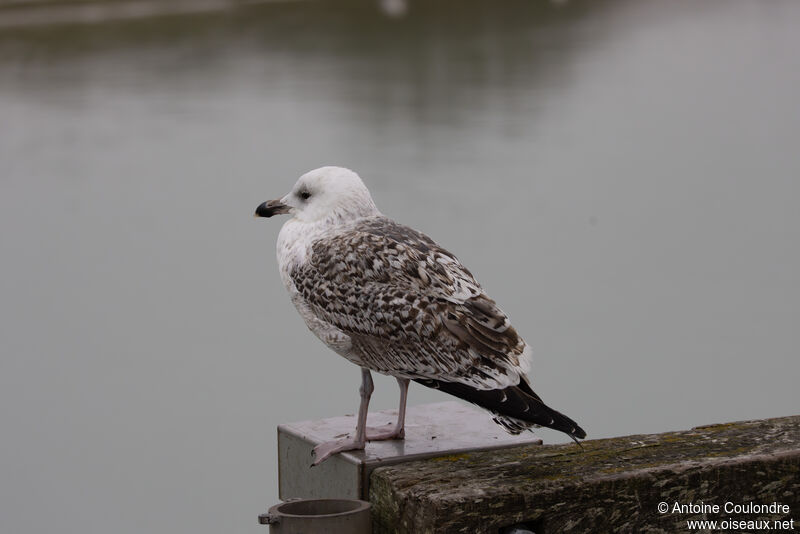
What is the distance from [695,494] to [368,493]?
107cm

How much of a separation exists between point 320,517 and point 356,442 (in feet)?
1.25

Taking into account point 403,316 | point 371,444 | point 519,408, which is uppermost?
point 403,316

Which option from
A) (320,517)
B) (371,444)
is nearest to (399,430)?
(371,444)

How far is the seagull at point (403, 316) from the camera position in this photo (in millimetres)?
3826

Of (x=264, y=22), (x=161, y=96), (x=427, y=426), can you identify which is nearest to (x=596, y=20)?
(x=264, y=22)

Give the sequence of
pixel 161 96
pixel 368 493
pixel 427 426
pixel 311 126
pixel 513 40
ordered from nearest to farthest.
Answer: pixel 368 493 → pixel 427 426 → pixel 311 126 → pixel 161 96 → pixel 513 40

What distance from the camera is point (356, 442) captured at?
4141 millimetres

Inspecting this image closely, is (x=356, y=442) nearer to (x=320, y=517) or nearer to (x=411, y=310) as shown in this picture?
(x=320, y=517)

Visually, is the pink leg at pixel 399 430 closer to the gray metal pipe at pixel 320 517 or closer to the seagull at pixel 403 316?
the seagull at pixel 403 316

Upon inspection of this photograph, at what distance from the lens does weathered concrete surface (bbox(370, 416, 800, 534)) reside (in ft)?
12.1

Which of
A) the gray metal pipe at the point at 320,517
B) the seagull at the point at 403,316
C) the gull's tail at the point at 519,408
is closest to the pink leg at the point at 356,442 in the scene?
the seagull at the point at 403,316

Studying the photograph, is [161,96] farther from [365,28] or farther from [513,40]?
[513,40]

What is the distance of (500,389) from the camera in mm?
3791

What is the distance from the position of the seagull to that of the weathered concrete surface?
18cm
